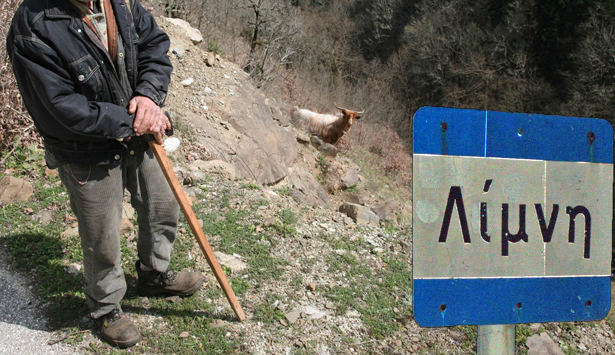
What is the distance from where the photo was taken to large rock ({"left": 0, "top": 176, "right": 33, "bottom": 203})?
13.4 feet

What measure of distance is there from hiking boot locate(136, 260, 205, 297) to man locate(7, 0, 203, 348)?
0.02 metres

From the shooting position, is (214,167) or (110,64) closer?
(110,64)

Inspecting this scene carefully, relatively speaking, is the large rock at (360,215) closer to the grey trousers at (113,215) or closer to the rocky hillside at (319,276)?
the rocky hillside at (319,276)

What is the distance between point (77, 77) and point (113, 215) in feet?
2.47

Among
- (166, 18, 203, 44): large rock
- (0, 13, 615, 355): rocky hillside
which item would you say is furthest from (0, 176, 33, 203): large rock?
(166, 18, 203, 44): large rock

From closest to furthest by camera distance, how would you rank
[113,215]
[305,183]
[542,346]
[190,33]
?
[113,215], [542,346], [305,183], [190,33]

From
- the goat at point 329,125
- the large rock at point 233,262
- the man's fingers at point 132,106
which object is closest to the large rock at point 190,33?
the goat at point 329,125

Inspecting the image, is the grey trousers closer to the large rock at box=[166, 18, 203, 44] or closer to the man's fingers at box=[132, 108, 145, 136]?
the man's fingers at box=[132, 108, 145, 136]

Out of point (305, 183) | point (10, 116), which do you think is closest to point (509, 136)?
point (10, 116)

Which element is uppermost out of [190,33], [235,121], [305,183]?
[190,33]

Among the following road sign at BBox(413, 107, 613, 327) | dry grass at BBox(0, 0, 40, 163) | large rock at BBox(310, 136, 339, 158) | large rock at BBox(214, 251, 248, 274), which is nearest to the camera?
road sign at BBox(413, 107, 613, 327)

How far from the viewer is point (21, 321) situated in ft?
9.50

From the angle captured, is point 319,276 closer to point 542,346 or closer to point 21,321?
point 542,346

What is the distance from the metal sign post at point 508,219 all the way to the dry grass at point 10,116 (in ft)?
15.5
